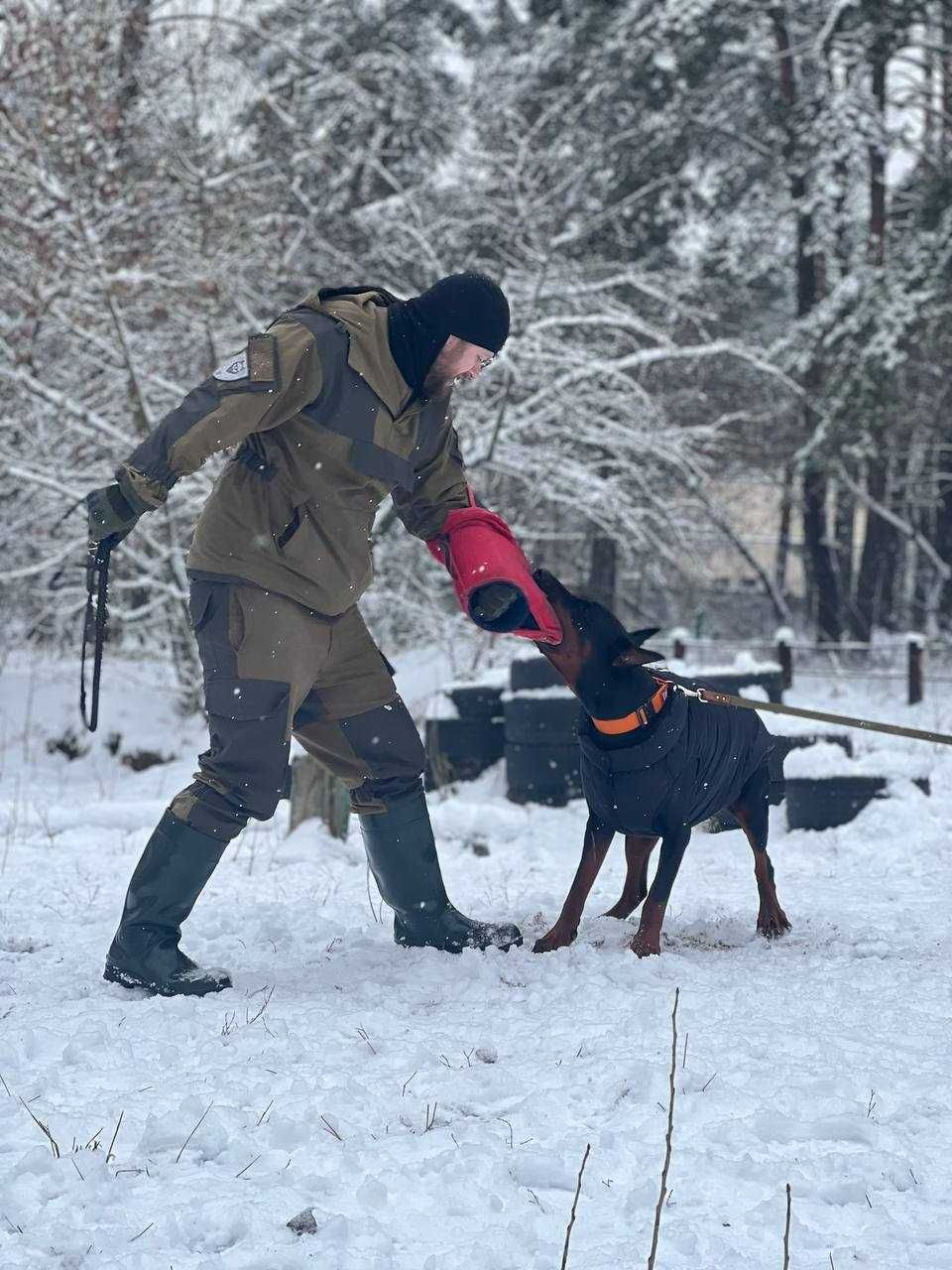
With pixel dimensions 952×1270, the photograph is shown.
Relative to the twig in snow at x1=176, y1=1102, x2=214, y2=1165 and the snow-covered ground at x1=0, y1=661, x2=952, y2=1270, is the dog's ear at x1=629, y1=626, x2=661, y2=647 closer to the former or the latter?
the snow-covered ground at x1=0, y1=661, x2=952, y2=1270

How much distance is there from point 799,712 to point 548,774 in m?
3.53

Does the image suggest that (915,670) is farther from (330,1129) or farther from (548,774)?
(330,1129)

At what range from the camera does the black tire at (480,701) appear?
286 inches

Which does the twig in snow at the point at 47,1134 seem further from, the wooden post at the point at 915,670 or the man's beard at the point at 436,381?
the wooden post at the point at 915,670

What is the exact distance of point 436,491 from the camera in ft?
10.8

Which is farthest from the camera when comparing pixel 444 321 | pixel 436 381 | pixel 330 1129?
pixel 436 381

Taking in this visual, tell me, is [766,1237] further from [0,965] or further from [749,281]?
[749,281]

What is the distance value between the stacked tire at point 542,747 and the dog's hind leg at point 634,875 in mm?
2829

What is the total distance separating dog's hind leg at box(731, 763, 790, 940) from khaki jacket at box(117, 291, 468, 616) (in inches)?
57.0

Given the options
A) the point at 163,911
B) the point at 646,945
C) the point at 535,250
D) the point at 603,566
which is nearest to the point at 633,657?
the point at 646,945

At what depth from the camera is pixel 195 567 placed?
2875mm

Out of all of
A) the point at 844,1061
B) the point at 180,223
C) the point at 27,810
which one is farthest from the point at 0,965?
the point at 180,223

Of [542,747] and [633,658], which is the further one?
[542,747]

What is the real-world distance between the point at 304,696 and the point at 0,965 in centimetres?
108
